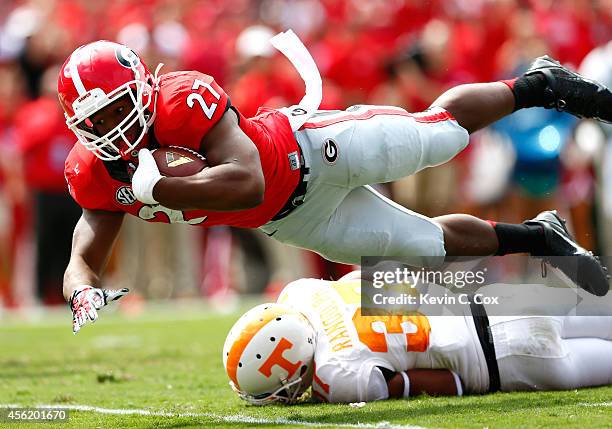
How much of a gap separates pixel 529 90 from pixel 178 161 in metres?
1.83

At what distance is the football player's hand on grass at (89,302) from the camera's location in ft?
14.2

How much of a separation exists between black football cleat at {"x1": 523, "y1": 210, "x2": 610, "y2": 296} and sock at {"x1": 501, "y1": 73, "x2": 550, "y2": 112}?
606 millimetres

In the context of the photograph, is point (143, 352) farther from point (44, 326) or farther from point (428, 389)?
point (428, 389)

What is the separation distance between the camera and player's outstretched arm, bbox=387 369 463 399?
483 centimetres

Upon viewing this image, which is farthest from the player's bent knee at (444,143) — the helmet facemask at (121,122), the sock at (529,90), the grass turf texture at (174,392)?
the helmet facemask at (121,122)

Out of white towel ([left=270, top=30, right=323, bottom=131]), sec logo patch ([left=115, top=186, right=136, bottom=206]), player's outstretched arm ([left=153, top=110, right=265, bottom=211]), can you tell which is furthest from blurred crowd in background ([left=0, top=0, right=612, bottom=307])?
player's outstretched arm ([left=153, top=110, right=265, bottom=211])

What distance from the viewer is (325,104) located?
33.5 feet

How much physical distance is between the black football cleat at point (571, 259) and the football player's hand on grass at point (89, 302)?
6.95 feet

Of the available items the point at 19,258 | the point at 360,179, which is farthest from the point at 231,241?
the point at 360,179

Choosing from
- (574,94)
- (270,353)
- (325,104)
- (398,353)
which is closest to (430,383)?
(398,353)

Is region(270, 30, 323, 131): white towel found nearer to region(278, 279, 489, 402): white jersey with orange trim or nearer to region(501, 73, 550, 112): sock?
region(278, 279, 489, 402): white jersey with orange trim

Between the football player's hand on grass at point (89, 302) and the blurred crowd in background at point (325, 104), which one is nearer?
the football player's hand on grass at point (89, 302)

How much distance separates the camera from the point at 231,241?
1216cm

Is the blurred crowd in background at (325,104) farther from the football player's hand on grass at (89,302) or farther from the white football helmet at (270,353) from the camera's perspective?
the football player's hand on grass at (89,302)
